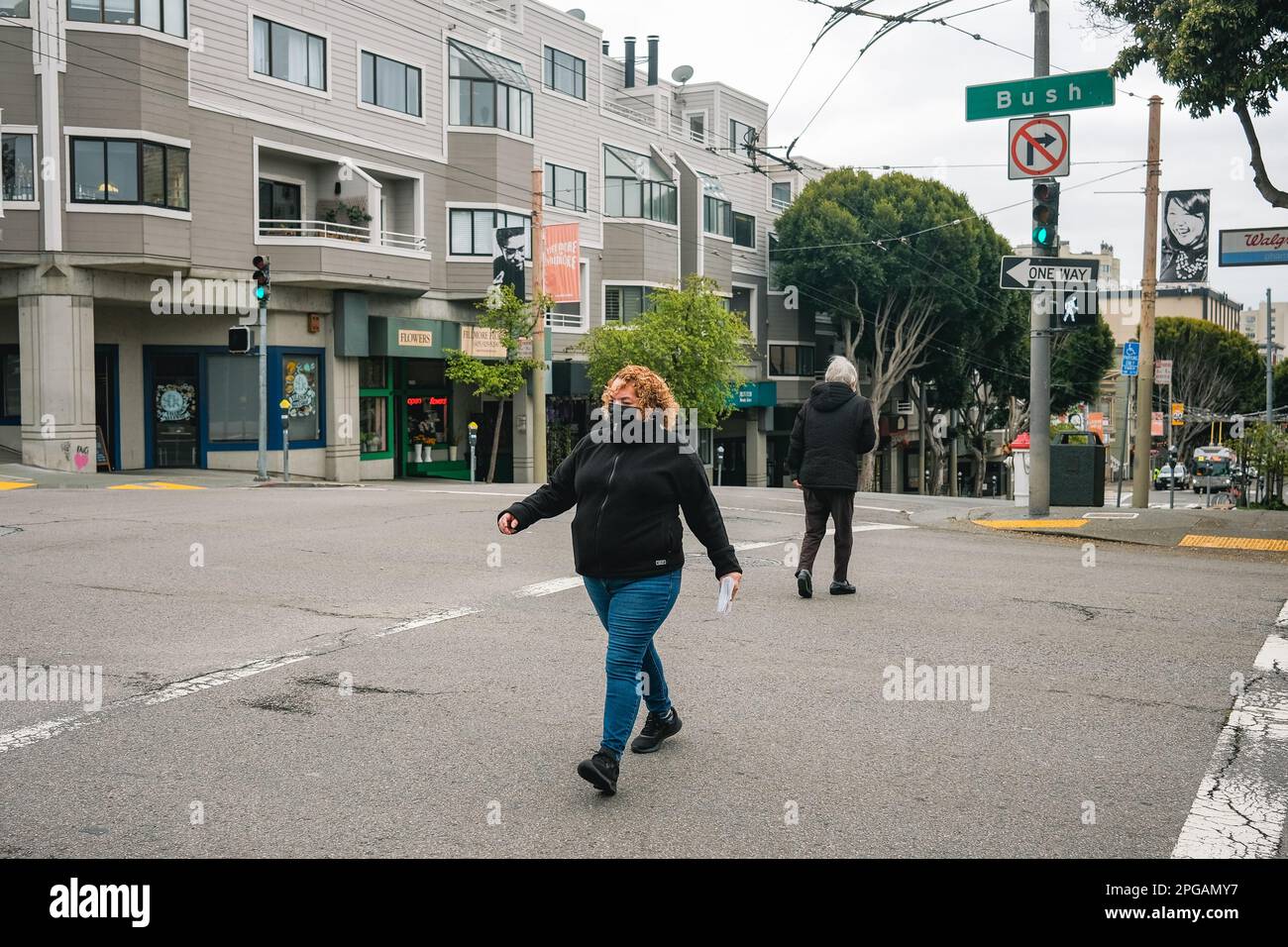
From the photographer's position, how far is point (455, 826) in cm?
474

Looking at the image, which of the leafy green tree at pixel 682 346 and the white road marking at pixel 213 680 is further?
the leafy green tree at pixel 682 346

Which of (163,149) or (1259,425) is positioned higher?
(163,149)

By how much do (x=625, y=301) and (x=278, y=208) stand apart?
550 inches

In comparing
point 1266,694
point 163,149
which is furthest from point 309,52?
point 1266,694

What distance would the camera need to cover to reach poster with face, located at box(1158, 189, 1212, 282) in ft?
65.3

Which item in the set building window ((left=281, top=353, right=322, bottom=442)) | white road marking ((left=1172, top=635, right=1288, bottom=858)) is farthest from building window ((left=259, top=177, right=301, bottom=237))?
white road marking ((left=1172, top=635, right=1288, bottom=858))

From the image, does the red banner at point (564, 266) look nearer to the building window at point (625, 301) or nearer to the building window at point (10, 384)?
the building window at point (625, 301)

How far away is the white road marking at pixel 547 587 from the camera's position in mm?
9977

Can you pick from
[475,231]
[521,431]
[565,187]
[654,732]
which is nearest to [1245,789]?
[654,732]

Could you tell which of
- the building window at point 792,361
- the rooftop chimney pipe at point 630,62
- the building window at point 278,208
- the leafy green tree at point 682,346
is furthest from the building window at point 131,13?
the building window at point 792,361

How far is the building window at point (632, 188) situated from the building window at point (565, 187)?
5.17ft

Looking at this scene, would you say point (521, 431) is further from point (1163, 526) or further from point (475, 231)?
point (1163, 526)

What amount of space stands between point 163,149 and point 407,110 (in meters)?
8.36

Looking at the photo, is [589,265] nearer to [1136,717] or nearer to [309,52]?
[309,52]
